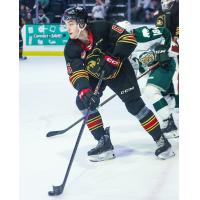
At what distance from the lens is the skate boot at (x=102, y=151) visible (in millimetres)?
2760

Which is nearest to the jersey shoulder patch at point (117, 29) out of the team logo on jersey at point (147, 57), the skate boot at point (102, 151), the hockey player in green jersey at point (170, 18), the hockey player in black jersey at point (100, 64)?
the hockey player in black jersey at point (100, 64)

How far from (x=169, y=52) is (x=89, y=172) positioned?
96 centimetres

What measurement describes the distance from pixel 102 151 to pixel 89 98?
453mm

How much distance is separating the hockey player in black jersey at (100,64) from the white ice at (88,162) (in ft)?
0.49

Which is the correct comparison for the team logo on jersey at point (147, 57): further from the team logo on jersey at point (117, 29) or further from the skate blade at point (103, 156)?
the skate blade at point (103, 156)

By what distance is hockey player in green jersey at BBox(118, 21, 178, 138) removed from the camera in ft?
9.23

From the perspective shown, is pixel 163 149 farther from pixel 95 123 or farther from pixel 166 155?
pixel 95 123

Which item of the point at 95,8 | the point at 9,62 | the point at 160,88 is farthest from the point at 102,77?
the point at 95,8

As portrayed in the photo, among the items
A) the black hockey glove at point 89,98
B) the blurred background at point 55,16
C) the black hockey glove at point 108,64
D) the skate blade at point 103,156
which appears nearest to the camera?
the black hockey glove at point 89,98

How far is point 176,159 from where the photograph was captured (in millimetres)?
2707

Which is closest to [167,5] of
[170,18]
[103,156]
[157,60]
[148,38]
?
[170,18]

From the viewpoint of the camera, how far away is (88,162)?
2730 millimetres

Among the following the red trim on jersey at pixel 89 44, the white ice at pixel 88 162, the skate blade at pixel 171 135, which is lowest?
the white ice at pixel 88 162
